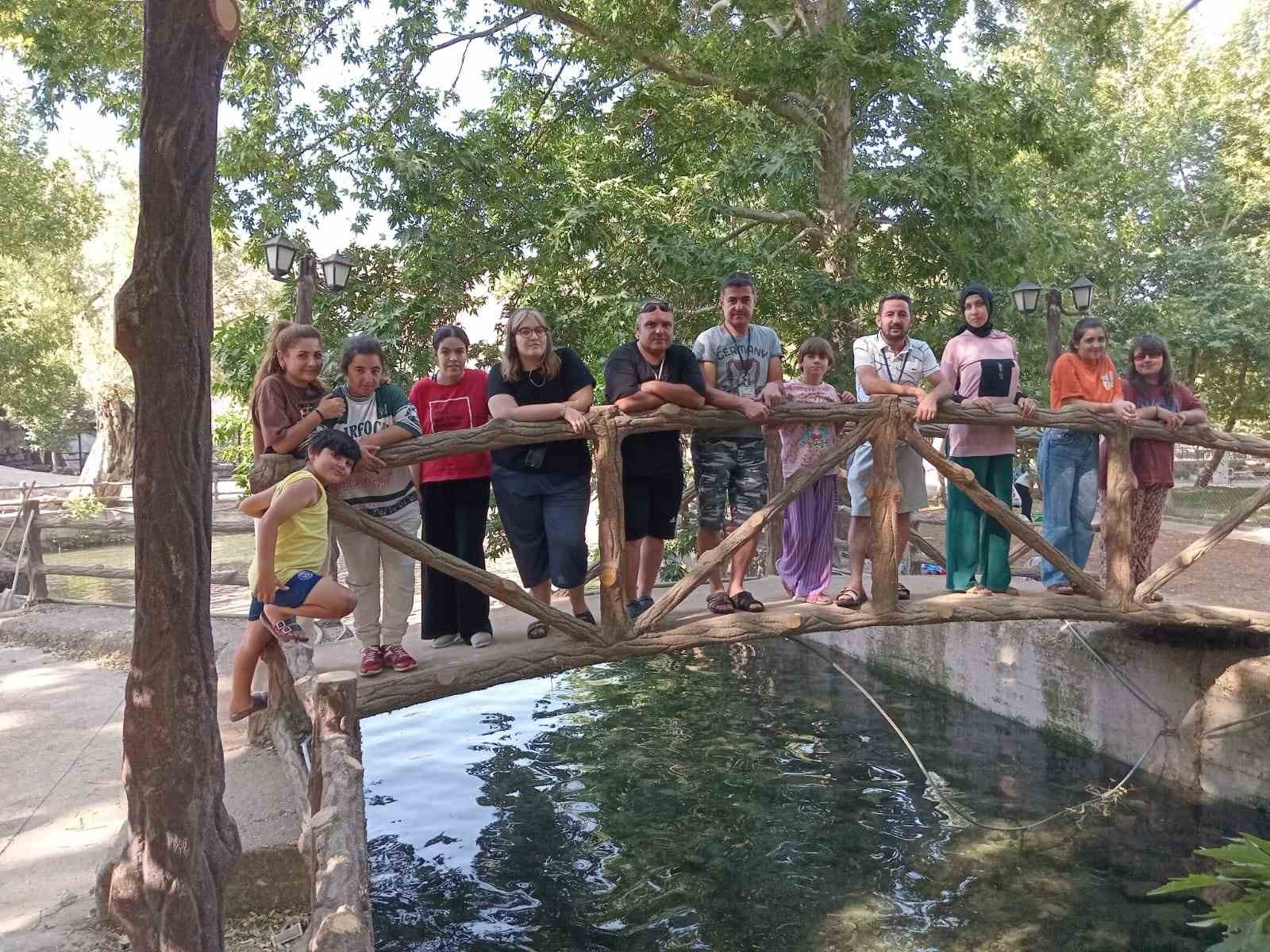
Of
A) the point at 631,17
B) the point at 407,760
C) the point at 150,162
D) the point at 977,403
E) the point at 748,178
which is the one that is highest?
the point at 631,17

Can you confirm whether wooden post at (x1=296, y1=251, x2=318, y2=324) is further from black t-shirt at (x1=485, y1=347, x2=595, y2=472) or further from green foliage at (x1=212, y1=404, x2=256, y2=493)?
black t-shirt at (x1=485, y1=347, x2=595, y2=472)

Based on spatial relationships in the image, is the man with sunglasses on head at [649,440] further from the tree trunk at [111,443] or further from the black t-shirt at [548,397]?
the tree trunk at [111,443]

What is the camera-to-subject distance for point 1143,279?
74.2ft

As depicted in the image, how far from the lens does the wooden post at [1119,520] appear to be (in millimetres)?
6008

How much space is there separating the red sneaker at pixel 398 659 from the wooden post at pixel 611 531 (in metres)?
0.90

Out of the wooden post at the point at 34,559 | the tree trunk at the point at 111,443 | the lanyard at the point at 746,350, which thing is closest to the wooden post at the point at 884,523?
the lanyard at the point at 746,350

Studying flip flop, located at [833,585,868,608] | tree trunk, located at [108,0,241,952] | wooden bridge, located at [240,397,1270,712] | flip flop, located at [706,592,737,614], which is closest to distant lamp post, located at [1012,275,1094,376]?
wooden bridge, located at [240,397,1270,712]

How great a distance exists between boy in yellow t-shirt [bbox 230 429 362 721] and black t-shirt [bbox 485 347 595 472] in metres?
0.80

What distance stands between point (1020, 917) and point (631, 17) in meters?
9.50

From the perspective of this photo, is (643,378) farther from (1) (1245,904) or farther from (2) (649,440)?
(1) (1245,904)

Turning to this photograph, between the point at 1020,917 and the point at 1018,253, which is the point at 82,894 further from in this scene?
the point at 1018,253

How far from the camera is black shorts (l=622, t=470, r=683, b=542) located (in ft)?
16.7

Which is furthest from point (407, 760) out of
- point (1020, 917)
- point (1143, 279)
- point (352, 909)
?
point (1143, 279)

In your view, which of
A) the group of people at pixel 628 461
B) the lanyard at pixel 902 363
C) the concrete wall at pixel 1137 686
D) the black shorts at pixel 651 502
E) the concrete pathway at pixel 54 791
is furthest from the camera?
the concrete wall at pixel 1137 686
